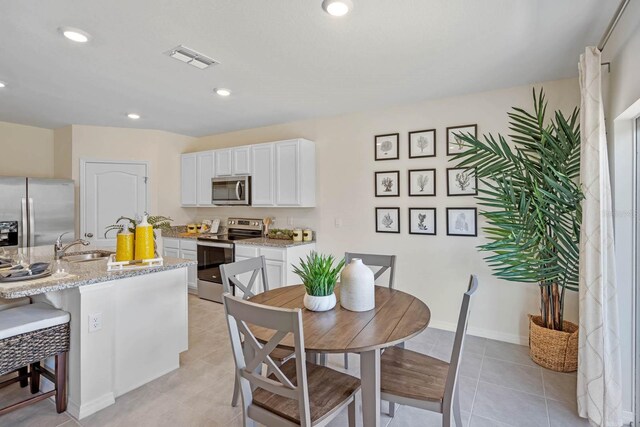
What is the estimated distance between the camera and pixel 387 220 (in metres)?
3.72

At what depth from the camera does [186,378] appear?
2488 mm

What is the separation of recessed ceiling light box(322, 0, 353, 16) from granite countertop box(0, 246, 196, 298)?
2.07 meters

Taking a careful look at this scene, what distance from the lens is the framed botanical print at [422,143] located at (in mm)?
3445

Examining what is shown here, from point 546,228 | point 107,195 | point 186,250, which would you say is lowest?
point 186,250

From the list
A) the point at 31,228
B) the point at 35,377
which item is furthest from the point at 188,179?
the point at 35,377

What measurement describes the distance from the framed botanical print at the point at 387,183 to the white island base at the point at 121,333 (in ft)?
7.51

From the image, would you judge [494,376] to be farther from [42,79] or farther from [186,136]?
[186,136]

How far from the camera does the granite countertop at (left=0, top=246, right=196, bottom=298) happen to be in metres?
1.77

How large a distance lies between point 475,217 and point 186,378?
118 inches

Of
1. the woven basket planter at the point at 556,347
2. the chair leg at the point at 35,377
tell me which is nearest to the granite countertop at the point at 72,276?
the chair leg at the point at 35,377

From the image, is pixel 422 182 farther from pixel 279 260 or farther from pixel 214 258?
pixel 214 258

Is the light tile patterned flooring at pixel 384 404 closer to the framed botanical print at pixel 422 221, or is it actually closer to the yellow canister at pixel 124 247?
the yellow canister at pixel 124 247

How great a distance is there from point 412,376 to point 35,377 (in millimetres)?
2559

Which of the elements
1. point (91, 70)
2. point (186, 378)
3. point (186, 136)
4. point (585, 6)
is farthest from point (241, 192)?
point (585, 6)
